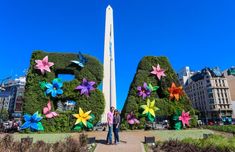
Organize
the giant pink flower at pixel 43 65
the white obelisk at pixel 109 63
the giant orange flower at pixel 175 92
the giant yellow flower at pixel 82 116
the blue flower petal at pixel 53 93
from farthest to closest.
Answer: the white obelisk at pixel 109 63 < the giant orange flower at pixel 175 92 < the giant pink flower at pixel 43 65 < the blue flower petal at pixel 53 93 < the giant yellow flower at pixel 82 116

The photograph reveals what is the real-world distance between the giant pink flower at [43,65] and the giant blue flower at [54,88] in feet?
3.72

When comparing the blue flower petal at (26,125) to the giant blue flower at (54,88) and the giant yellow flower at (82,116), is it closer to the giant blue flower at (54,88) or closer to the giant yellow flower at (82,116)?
the giant blue flower at (54,88)

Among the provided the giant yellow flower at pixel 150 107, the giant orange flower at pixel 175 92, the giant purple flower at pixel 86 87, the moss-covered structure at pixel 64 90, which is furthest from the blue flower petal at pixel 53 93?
the giant orange flower at pixel 175 92

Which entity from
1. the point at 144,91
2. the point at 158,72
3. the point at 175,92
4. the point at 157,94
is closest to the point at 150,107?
the point at 144,91

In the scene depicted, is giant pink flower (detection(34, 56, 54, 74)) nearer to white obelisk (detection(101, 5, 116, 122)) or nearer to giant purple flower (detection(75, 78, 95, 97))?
giant purple flower (detection(75, 78, 95, 97))

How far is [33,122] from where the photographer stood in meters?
16.5

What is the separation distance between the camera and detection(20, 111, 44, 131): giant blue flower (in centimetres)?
1639

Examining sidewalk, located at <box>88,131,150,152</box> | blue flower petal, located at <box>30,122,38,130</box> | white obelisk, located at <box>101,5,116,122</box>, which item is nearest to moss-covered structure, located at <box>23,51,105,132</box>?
blue flower petal, located at <box>30,122,38,130</box>

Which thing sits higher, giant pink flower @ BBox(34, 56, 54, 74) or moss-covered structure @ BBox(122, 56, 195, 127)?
giant pink flower @ BBox(34, 56, 54, 74)

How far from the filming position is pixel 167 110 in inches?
704

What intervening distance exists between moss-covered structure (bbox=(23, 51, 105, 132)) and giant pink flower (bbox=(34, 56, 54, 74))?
0.30m

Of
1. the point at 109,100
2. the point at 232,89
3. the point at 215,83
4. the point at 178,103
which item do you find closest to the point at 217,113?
the point at 215,83

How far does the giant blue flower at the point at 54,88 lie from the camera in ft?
56.8

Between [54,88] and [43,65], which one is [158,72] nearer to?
[54,88]
